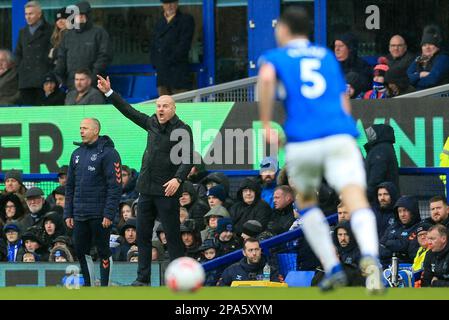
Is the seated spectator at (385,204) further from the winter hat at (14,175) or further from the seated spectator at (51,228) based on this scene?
the winter hat at (14,175)

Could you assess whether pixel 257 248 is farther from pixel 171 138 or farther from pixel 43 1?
pixel 43 1

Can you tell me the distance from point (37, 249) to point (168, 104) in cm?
289

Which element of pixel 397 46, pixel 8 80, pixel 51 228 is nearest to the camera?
pixel 51 228

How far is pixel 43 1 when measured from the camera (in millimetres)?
20812

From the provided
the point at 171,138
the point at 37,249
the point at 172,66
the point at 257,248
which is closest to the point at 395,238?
the point at 257,248

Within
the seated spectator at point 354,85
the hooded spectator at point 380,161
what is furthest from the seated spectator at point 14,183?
the hooded spectator at point 380,161

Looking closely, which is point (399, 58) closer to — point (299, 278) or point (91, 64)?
point (91, 64)

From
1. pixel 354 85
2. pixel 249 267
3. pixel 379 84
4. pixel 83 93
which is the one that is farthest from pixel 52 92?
pixel 249 267

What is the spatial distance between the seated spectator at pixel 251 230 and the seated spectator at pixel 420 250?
5.89 feet

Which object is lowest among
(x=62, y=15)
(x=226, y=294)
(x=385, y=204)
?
(x=226, y=294)

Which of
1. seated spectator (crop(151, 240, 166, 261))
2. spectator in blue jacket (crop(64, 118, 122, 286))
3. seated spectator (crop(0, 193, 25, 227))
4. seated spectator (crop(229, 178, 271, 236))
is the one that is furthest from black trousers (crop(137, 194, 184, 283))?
seated spectator (crop(0, 193, 25, 227))

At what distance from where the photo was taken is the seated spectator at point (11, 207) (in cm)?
1700

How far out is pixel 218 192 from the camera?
1641cm

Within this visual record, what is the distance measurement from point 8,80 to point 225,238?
5.44 metres
